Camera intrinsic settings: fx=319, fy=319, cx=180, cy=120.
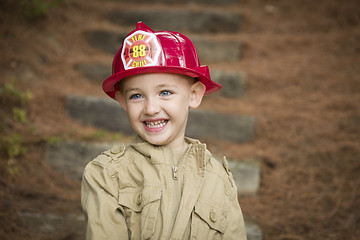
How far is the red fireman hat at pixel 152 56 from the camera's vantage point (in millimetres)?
1645

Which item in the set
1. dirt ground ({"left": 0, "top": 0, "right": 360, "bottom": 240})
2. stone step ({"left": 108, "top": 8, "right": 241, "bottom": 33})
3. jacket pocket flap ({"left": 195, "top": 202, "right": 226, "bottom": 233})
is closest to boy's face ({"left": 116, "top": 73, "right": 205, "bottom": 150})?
jacket pocket flap ({"left": 195, "top": 202, "right": 226, "bottom": 233})

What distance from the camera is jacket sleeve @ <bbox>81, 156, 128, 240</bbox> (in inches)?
60.4

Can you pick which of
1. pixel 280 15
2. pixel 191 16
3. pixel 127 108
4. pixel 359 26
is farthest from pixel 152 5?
pixel 127 108

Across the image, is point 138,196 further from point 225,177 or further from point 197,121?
point 197,121

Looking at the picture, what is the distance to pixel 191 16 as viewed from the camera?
18.0ft

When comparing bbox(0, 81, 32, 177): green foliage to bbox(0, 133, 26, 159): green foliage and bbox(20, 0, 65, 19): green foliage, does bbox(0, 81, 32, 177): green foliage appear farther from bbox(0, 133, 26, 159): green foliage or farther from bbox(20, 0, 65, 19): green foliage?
bbox(20, 0, 65, 19): green foliage

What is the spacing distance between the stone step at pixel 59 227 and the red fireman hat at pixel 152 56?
1235mm

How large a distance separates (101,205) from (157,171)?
0.33 metres

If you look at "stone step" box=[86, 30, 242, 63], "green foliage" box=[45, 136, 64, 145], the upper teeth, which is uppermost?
"stone step" box=[86, 30, 242, 63]

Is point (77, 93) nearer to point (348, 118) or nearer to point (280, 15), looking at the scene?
point (348, 118)

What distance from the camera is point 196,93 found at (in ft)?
6.38

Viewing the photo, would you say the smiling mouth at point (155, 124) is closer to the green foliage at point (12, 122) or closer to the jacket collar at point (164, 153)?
the jacket collar at point (164, 153)

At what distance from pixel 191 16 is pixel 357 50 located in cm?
263

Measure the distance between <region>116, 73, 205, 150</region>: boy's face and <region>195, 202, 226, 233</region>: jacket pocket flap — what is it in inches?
15.9
